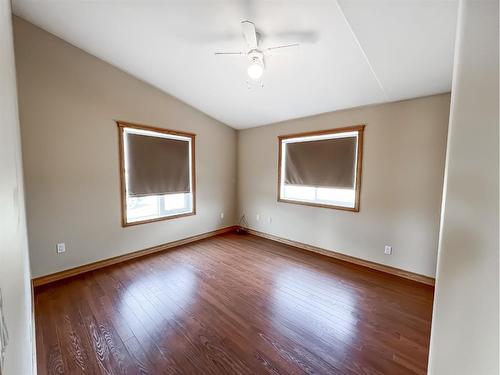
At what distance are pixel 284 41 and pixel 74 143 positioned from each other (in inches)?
109

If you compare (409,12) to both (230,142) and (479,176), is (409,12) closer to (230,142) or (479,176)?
(479,176)

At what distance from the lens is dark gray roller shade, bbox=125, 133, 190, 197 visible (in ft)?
10.3

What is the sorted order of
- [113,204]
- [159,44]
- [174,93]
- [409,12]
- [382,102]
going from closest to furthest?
[409,12] → [159,44] → [382,102] → [113,204] → [174,93]

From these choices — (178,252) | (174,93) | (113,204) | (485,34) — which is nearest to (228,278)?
(178,252)

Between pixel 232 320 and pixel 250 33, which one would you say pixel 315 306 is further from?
pixel 250 33

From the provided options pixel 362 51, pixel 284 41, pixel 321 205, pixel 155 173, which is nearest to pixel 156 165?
pixel 155 173

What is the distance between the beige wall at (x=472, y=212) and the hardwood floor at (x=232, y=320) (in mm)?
1233

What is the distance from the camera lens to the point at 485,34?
504 millimetres

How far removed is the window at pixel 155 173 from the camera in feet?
10.1

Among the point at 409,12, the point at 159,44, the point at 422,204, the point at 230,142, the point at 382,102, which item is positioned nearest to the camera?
the point at 409,12

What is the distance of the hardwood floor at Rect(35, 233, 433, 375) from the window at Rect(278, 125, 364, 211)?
1109 mm

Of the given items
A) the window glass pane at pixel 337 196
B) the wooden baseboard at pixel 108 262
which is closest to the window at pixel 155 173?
the wooden baseboard at pixel 108 262

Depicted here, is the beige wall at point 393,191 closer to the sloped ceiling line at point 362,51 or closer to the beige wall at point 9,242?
the sloped ceiling line at point 362,51

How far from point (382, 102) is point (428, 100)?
0.48 meters
